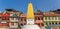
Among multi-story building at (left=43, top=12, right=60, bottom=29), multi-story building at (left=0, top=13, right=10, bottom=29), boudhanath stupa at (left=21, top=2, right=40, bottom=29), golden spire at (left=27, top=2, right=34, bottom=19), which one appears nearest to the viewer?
boudhanath stupa at (left=21, top=2, right=40, bottom=29)

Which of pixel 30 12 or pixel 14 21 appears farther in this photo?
pixel 30 12

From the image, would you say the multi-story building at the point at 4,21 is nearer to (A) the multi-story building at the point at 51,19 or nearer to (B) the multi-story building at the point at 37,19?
(B) the multi-story building at the point at 37,19

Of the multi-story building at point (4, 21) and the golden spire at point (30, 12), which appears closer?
the multi-story building at point (4, 21)

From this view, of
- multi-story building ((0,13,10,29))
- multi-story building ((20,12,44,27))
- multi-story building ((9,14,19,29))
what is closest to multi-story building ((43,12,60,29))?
multi-story building ((20,12,44,27))

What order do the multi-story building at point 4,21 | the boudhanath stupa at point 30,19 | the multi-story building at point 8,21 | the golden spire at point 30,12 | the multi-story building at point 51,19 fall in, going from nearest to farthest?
the boudhanath stupa at point 30,19
the multi-story building at point 4,21
the multi-story building at point 8,21
the multi-story building at point 51,19
the golden spire at point 30,12

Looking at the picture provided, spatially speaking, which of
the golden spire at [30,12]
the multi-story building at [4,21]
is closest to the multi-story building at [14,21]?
the multi-story building at [4,21]

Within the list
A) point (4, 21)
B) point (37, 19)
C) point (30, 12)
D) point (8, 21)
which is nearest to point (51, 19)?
point (37, 19)

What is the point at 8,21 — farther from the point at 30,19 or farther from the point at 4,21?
the point at 30,19

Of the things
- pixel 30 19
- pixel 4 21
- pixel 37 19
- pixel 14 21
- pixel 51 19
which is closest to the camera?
pixel 4 21

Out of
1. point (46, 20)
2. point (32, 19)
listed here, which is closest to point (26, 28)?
point (32, 19)

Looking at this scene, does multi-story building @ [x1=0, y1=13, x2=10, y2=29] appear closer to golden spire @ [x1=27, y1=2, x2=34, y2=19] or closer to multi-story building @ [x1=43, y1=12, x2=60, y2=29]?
golden spire @ [x1=27, y1=2, x2=34, y2=19]

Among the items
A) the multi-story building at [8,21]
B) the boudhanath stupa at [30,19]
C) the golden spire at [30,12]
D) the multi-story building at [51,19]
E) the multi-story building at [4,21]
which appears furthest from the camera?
the golden spire at [30,12]

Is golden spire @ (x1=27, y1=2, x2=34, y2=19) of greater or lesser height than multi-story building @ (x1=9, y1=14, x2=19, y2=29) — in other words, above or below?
above

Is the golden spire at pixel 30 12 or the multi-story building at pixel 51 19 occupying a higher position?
the golden spire at pixel 30 12
